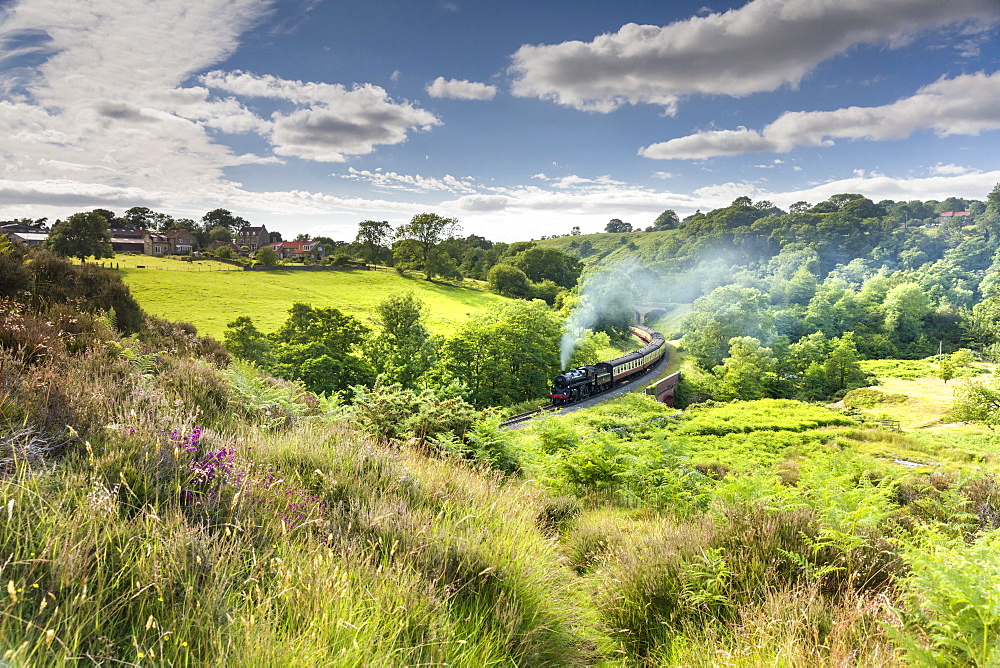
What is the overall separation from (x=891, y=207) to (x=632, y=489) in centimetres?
22224

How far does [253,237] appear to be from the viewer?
143 metres

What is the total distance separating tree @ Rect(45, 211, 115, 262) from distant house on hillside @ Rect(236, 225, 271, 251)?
8972 centimetres

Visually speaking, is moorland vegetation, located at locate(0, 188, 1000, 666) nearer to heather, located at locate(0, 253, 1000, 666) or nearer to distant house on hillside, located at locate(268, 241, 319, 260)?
heather, located at locate(0, 253, 1000, 666)

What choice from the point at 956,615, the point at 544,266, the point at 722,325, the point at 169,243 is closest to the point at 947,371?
the point at 722,325

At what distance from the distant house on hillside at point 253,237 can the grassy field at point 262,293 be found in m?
66.1

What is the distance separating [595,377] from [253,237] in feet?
454

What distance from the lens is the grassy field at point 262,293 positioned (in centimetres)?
5078

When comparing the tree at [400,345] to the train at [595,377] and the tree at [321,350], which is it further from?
the train at [595,377]

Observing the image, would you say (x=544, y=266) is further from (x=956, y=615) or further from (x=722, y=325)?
(x=956, y=615)

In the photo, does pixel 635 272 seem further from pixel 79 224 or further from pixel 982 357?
pixel 79 224

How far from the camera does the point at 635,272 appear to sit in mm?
113000

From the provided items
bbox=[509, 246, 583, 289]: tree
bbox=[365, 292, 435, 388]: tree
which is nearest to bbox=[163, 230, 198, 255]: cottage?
bbox=[509, 246, 583, 289]: tree

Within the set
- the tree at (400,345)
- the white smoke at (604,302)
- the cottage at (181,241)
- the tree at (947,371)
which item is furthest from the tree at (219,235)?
the tree at (947,371)

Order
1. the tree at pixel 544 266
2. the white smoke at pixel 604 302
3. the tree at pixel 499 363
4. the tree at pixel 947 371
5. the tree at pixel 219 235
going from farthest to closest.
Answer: the tree at pixel 219 235
the tree at pixel 544 266
the white smoke at pixel 604 302
the tree at pixel 947 371
the tree at pixel 499 363
